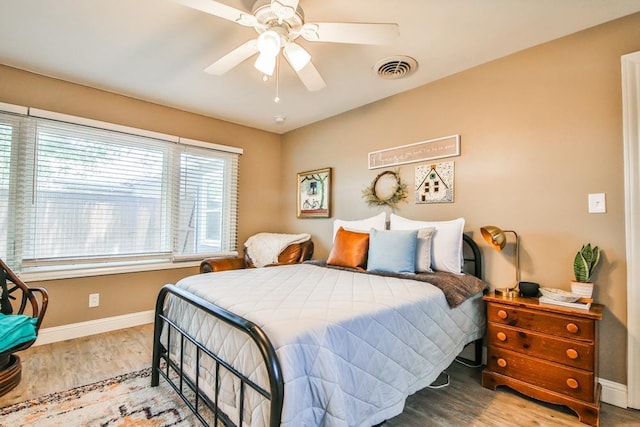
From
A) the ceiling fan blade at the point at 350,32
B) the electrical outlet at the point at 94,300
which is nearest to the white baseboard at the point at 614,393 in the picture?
the ceiling fan blade at the point at 350,32

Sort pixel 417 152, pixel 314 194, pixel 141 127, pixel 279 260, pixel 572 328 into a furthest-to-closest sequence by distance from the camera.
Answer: pixel 314 194
pixel 279 260
pixel 141 127
pixel 417 152
pixel 572 328

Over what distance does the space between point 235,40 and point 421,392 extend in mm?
2734

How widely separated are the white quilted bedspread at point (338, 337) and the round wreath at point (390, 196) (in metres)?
1.12

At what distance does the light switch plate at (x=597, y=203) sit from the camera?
199 cm

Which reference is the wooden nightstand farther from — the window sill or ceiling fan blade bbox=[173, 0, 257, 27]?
the window sill

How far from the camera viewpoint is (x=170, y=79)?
2.87 meters

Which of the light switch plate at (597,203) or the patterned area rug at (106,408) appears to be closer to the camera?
the patterned area rug at (106,408)

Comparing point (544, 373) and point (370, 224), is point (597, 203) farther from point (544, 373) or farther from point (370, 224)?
point (370, 224)

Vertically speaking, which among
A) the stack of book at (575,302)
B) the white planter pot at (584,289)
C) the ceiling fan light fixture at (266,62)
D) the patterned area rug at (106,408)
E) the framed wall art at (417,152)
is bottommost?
the patterned area rug at (106,408)

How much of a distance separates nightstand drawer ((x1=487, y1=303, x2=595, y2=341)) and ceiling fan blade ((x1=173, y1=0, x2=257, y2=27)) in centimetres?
229

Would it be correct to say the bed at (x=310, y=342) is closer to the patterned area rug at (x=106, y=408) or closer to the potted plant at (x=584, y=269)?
the patterned area rug at (x=106, y=408)

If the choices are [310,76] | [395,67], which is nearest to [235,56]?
[310,76]

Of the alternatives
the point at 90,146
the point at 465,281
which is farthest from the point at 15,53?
the point at 465,281

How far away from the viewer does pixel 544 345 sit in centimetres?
189
